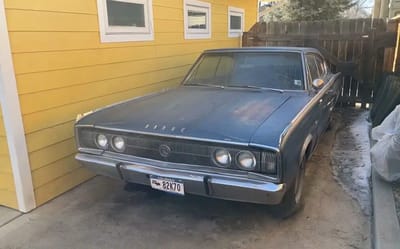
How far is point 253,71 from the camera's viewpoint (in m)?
4.13

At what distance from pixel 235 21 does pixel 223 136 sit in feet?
22.9

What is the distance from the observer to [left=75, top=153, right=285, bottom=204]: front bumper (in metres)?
2.50

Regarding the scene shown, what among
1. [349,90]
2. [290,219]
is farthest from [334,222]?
[349,90]

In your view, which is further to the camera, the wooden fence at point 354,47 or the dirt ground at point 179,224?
the wooden fence at point 354,47

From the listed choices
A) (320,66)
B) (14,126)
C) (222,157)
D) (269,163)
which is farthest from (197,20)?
(269,163)

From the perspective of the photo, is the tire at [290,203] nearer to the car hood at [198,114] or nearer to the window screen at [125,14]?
the car hood at [198,114]

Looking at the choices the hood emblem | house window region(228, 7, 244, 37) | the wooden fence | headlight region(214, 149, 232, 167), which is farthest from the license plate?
the wooden fence

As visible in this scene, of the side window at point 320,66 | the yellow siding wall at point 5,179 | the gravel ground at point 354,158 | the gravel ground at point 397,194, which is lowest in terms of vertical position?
the gravel ground at point 354,158

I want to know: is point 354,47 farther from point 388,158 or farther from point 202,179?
point 202,179

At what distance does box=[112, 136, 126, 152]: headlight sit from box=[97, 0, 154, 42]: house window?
1.68 meters

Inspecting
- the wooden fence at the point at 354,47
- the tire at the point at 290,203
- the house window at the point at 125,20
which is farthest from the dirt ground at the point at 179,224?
the wooden fence at the point at 354,47

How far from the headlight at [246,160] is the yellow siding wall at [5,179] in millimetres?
2259

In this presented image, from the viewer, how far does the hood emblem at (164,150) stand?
9.18 ft

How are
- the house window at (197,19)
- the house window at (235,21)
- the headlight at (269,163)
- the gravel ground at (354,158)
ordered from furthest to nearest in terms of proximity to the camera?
A: the house window at (235,21) → the house window at (197,19) → the gravel ground at (354,158) → the headlight at (269,163)
